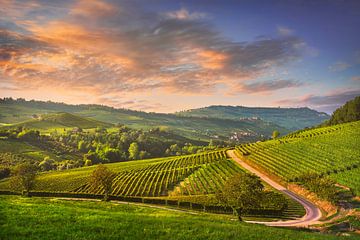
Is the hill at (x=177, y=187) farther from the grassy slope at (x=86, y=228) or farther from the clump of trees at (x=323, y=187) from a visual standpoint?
the grassy slope at (x=86, y=228)

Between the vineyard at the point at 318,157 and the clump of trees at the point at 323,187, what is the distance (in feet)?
25.0

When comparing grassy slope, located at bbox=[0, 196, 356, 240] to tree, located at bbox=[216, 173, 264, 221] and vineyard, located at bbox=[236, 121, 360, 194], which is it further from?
vineyard, located at bbox=[236, 121, 360, 194]

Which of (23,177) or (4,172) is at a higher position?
(23,177)

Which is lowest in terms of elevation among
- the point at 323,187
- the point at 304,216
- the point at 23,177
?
the point at 23,177

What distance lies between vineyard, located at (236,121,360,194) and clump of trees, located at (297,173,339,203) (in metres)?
7.62

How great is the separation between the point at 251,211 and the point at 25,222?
216 feet

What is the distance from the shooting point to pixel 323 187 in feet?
253

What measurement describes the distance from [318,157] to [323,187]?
1708 inches

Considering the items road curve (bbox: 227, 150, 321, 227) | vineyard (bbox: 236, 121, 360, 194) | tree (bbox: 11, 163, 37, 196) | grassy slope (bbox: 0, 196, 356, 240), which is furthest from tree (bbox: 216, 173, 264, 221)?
tree (bbox: 11, 163, 37, 196)

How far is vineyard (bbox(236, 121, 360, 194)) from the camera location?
98.6 metres

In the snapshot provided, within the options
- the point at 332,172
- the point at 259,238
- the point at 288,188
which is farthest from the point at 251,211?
the point at 259,238

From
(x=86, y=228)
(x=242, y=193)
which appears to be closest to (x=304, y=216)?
(x=242, y=193)

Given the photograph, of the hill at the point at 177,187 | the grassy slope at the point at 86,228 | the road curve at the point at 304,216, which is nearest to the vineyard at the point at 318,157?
the road curve at the point at 304,216

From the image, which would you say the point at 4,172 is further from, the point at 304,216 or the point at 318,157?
the point at 318,157
